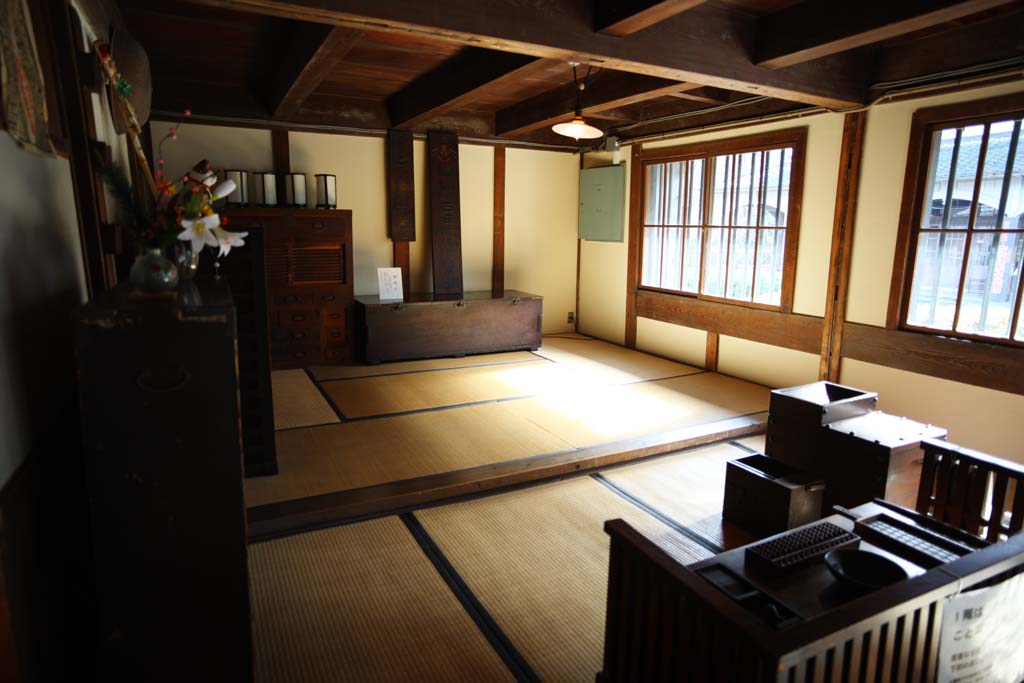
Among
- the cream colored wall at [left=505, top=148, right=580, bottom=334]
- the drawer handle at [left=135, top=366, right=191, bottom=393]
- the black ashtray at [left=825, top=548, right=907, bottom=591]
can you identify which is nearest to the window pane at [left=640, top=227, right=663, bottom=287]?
the cream colored wall at [left=505, top=148, right=580, bottom=334]

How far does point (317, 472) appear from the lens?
305cm

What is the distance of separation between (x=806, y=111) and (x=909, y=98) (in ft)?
2.21

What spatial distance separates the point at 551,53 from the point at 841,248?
8.37 ft

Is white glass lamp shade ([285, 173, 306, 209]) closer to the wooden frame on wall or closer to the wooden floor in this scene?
the wooden floor

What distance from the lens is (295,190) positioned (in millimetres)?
5125

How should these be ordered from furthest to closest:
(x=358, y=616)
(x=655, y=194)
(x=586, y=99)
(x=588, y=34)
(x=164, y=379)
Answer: (x=655, y=194), (x=586, y=99), (x=588, y=34), (x=358, y=616), (x=164, y=379)

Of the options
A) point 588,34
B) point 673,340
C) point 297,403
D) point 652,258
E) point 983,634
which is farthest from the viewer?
point 652,258

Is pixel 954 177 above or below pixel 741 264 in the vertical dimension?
above

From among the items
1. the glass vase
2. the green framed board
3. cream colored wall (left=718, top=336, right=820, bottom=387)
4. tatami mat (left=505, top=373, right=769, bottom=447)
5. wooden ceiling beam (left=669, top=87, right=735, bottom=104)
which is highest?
wooden ceiling beam (left=669, top=87, right=735, bottom=104)

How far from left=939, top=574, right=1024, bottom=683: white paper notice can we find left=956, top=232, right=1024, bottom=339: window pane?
2467mm

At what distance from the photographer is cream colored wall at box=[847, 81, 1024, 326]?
376 centimetres

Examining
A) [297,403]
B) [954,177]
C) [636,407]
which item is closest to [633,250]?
[636,407]

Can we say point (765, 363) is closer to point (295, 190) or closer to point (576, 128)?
point (576, 128)

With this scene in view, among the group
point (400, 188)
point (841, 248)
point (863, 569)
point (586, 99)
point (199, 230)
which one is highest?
point (586, 99)
